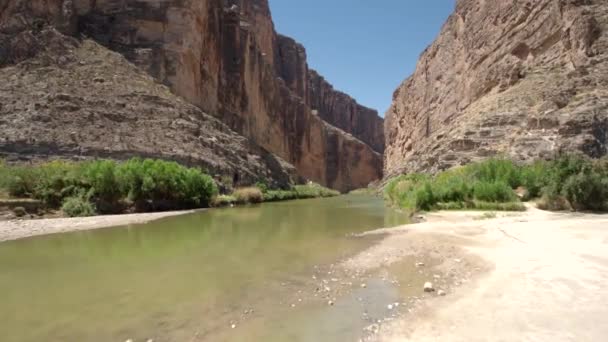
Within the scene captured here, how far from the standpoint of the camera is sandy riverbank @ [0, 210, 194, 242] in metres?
14.1

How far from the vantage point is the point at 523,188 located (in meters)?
22.7

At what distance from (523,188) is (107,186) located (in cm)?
2570

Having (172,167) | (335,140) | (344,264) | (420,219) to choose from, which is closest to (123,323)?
(344,264)

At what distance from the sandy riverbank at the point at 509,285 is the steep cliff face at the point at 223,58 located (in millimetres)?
37249

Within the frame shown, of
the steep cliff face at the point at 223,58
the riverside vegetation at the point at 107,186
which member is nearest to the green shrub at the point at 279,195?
the riverside vegetation at the point at 107,186

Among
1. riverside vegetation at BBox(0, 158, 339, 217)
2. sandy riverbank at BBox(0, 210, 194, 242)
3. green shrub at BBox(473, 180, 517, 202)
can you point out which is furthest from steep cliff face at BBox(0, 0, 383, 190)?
green shrub at BBox(473, 180, 517, 202)

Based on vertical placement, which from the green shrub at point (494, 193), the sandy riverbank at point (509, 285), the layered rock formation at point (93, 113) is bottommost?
the sandy riverbank at point (509, 285)

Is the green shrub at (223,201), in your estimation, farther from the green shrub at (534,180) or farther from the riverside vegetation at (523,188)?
the green shrub at (534,180)

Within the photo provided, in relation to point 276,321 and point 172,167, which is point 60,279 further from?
point 172,167

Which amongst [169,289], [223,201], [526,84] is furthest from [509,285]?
[526,84]

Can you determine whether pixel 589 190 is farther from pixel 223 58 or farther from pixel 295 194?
pixel 223 58

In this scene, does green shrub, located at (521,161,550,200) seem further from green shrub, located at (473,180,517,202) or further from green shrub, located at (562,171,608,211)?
green shrub, located at (562,171,608,211)

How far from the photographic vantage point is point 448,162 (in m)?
34.8

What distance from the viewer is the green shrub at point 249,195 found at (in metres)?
34.9
